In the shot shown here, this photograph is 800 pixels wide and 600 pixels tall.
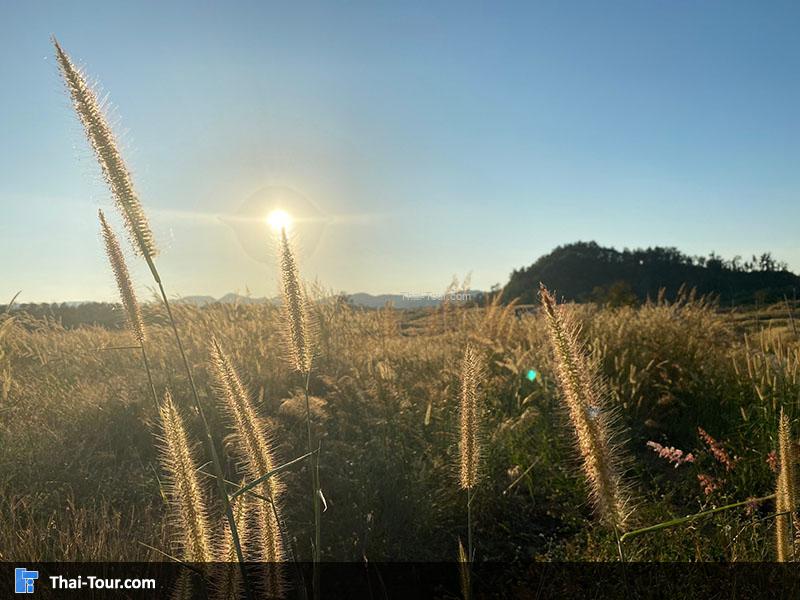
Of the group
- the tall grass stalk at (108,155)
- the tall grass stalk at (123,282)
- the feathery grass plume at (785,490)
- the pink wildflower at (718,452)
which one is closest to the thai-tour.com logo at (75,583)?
the tall grass stalk at (123,282)

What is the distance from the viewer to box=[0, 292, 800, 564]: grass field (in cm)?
375

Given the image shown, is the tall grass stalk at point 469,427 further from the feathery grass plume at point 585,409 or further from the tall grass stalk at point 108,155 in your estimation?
the tall grass stalk at point 108,155

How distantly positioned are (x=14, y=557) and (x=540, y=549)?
10.0 feet

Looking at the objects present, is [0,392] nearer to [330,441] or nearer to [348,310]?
[330,441]

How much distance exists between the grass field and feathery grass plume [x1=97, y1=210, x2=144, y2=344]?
10 centimetres

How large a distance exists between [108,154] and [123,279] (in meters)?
0.82

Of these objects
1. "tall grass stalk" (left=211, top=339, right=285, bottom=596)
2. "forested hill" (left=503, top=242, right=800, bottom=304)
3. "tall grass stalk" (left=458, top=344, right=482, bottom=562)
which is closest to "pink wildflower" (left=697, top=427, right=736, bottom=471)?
"tall grass stalk" (left=458, top=344, right=482, bottom=562)

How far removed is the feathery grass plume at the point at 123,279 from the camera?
2.40 m

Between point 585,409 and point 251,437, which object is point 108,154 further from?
point 585,409

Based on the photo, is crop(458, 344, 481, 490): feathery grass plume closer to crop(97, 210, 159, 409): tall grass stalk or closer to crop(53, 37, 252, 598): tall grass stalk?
crop(53, 37, 252, 598): tall grass stalk

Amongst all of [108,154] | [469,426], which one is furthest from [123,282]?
[469,426]

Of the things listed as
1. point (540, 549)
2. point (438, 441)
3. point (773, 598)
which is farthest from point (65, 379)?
point (773, 598)

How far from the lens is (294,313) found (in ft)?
6.73

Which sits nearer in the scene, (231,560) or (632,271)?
(231,560)
